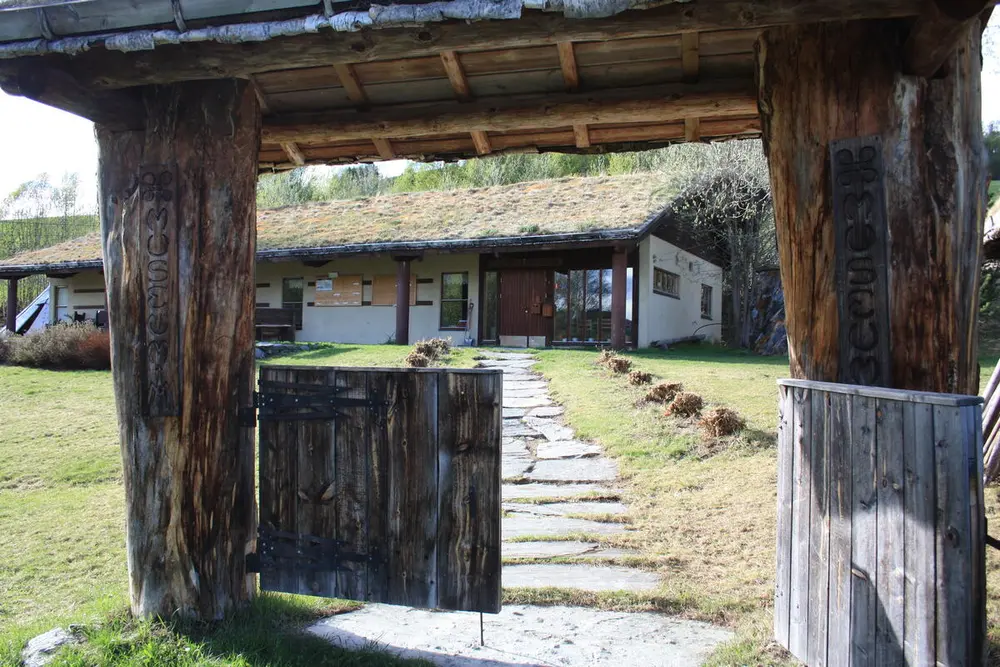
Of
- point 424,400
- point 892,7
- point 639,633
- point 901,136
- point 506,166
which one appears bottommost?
point 639,633

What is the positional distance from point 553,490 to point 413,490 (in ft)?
10.5

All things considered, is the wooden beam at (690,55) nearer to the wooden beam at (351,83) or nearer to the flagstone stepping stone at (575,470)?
the wooden beam at (351,83)

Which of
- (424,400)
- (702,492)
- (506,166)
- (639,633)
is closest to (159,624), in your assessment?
(424,400)

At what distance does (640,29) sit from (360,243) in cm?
1651

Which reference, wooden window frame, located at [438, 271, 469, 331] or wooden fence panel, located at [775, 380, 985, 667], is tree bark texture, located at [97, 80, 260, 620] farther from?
wooden window frame, located at [438, 271, 469, 331]

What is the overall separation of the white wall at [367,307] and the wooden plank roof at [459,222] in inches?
40.7

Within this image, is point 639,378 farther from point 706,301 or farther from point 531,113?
point 706,301

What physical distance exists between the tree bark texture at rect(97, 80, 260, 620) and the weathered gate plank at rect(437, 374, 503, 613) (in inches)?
39.7

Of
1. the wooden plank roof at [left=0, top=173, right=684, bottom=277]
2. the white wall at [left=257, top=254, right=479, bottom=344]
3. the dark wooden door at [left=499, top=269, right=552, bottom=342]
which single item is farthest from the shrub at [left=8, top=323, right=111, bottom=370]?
the dark wooden door at [left=499, top=269, right=552, bottom=342]

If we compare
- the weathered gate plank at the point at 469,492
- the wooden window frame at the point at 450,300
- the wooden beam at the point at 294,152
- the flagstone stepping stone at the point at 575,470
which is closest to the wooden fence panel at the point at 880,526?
the weathered gate plank at the point at 469,492

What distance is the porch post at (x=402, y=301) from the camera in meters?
18.3

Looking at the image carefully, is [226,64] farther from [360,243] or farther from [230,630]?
[360,243]

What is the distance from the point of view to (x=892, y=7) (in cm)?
250

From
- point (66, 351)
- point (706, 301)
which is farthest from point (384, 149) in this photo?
point (706, 301)
